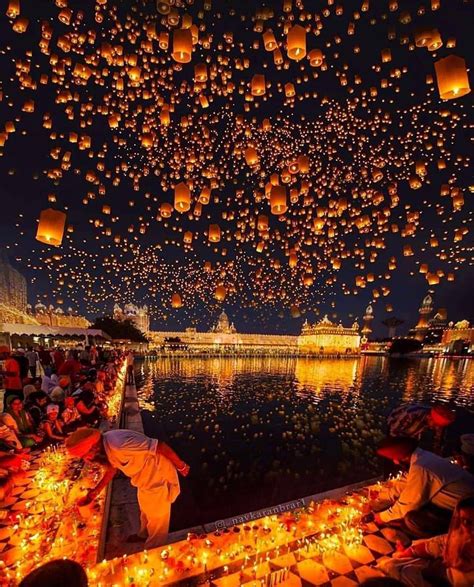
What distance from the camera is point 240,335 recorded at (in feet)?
499

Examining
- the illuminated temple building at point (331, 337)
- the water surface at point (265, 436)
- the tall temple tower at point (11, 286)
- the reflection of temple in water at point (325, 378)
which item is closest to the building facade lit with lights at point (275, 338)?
the illuminated temple building at point (331, 337)

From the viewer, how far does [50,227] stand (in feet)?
16.4

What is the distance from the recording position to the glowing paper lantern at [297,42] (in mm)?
5277

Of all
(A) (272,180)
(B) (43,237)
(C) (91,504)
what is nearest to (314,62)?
(A) (272,180)

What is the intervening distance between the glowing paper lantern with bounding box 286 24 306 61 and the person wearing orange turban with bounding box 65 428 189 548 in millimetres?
6055

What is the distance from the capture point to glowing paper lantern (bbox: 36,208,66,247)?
16.3 feet

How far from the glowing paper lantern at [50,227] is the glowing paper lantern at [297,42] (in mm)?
4570

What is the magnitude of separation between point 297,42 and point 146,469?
21.3 ft

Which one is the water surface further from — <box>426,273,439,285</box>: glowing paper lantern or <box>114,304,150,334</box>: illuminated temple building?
<box>114,304,150,334</box>: illuminated temple building

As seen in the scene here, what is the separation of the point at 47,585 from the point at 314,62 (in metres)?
8.67

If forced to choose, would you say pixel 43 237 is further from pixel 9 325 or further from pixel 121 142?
pixel 9 325

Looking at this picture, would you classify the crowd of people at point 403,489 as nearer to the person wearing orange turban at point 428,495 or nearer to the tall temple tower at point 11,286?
the person wearing orange turban at point 428,495

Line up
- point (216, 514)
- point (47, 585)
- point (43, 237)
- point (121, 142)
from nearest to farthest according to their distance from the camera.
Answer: point (47, 585) < point (43, 237) < point (216, 514) < point (121, 142)

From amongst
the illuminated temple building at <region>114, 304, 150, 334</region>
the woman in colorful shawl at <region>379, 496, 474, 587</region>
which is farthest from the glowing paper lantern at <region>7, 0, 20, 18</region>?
the illuminated temple building at <region>114, 304, 150, 334</region>
